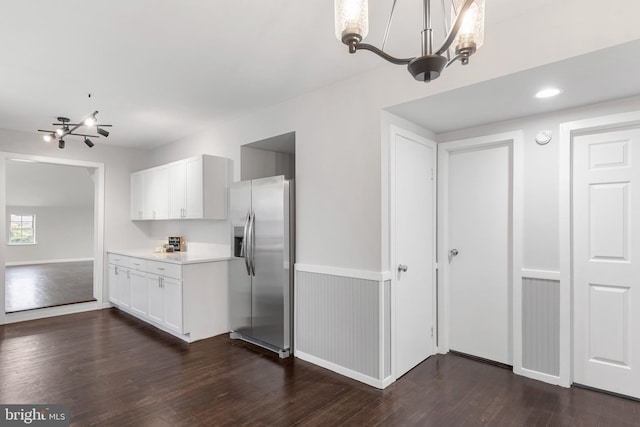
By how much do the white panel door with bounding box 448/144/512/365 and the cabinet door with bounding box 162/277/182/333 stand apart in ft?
9.75

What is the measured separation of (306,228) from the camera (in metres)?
3.46

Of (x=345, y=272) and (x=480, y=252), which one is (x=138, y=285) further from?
(x=480, y=252)

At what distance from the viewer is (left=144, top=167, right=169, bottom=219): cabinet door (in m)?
5.05

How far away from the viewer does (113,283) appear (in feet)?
17.7

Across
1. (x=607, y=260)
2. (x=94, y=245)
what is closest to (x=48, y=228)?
(x=94, y=245)

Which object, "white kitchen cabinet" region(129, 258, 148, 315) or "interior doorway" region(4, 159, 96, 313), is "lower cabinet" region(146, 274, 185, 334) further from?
"interior doorway" region(4, 159, 96, 313)

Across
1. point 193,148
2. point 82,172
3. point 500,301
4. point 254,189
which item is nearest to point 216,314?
point 254,189

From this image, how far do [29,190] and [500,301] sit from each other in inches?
456

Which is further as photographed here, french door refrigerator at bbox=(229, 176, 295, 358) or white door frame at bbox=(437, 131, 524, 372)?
french door refrigerator at bbox=(229, 176, 295, 358)

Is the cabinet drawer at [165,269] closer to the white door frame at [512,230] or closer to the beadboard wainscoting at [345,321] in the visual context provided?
the beadboard wainscoting at [345,321]

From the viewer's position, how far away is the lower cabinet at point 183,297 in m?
3.94

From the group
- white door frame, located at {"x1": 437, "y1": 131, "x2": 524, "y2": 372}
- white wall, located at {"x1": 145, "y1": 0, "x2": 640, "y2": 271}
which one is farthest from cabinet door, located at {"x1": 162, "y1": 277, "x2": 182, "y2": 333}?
white door frame, located at {"x1": 437, "y1": 131, "x2": 524, "y2": 372}

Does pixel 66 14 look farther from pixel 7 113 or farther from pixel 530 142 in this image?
pixel 530 142

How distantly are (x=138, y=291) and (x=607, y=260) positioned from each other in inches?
205
